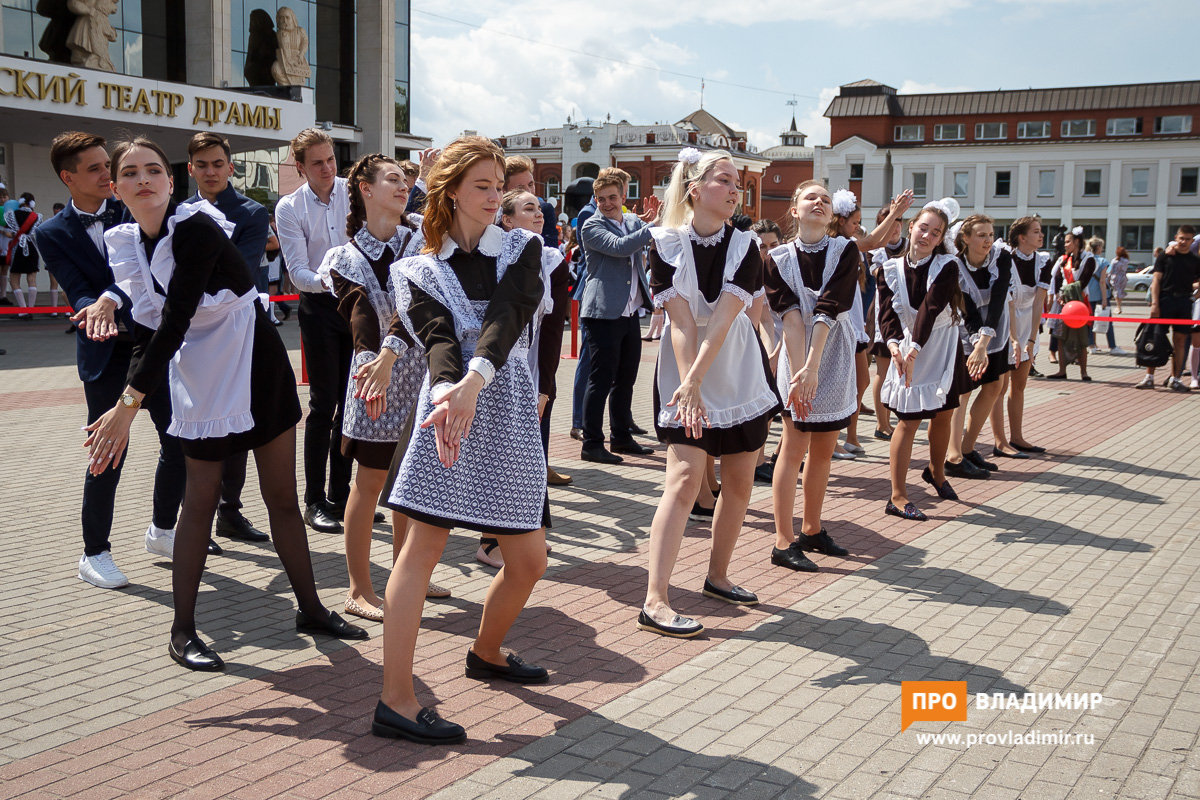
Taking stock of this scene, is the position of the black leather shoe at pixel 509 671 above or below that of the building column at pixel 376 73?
below

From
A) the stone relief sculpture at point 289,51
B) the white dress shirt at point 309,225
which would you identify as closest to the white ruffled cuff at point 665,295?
the white dress shirt at point 309,225

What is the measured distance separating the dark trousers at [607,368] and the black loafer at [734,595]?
3657mm

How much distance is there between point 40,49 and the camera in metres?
26.2

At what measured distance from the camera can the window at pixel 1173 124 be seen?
Answer: 72.9 metres

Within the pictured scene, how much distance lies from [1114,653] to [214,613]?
396cm

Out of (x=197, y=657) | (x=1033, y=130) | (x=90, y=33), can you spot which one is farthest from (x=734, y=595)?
(x=1033, y=130)

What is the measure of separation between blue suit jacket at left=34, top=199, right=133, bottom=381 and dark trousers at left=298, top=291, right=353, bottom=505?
1.16 m

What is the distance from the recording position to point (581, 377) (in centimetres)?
961

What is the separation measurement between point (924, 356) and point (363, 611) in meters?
4.27

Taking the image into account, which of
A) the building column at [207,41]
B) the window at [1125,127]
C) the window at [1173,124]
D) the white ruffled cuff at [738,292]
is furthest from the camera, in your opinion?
the window at [1125,127]

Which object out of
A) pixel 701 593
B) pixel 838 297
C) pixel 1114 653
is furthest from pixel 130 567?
pixel 1114 653

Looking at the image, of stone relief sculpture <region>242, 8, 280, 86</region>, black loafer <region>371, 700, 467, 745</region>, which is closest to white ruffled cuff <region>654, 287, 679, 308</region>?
black loafer <region>371, 700, 467, 745</region>

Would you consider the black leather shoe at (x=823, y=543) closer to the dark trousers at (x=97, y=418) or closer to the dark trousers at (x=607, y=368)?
the dark trousers at (x=607, y=368)

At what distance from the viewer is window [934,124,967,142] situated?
79.6m
